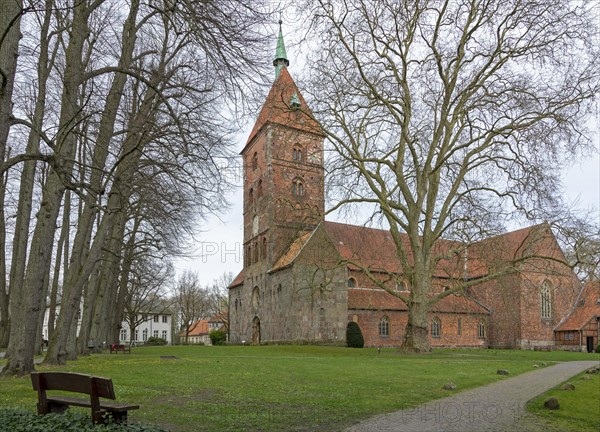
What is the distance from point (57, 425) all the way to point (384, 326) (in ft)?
136

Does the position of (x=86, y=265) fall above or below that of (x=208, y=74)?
below

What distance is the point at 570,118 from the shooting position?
23.9 metres

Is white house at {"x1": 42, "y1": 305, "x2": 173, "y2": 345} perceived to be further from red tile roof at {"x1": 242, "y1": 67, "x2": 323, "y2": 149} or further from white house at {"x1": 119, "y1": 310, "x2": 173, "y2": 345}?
red tile roof at {"x1": 242, "y1": 67, "x2": 323, "y2": 149}

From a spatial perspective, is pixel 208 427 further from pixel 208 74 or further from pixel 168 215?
pixel 168 215

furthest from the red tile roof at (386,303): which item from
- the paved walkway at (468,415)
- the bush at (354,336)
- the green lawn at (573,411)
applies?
the green lawn at (573,411)

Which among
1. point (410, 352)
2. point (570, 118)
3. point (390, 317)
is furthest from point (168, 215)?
point (390, 317)

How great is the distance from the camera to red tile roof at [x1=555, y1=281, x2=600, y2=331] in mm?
46844

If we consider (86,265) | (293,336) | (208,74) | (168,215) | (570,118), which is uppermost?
(570,118)

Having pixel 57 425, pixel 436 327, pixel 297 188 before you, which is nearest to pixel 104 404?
pixel 57 425

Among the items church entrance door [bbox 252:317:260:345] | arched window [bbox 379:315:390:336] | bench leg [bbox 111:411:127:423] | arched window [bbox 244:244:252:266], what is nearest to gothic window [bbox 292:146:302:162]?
arched window [bbox 244:244:252:266]

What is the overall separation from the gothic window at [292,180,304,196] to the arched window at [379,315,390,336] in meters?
12.4

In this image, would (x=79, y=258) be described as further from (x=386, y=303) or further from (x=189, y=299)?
(x=189, y=299)

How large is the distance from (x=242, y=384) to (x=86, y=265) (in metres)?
8.94

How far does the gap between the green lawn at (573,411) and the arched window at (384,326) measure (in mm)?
34408
